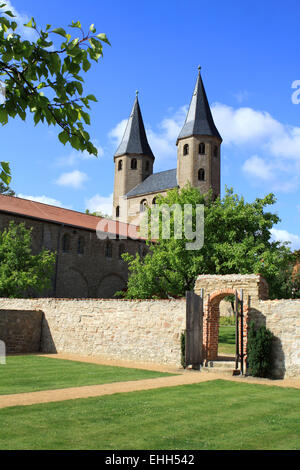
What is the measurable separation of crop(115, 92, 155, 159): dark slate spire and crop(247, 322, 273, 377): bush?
5178 centimetres

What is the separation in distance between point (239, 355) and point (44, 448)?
1005 cm

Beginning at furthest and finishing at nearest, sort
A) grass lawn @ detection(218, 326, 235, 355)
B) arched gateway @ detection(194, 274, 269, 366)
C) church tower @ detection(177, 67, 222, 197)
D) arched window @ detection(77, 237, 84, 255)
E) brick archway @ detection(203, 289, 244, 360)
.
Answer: church tower @ detection(177, 67, 222, 197) → arched window @ detection(77, 237, 84, 255) → grass lawn @ detection(218, 326, 235, 355) → brick archway @ detection(203, 289, 244, 360) → arched gateway @ detection(194, 274, 269, 366)

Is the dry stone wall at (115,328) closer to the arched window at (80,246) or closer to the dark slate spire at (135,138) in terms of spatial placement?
the arched window at (80,246)

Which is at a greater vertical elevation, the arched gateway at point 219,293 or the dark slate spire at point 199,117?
the dark slate spire at point 199,117

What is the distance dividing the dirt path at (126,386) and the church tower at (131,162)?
48398mm

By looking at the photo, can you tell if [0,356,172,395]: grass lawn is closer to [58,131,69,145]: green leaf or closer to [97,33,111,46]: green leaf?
[58,131,69,145]: green leaf

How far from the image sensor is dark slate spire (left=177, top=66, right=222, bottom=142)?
179 feet

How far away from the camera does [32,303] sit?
2186 cm

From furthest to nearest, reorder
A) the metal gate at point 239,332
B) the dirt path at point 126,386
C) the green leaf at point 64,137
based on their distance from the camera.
A: the metal gate at point 239,332 < the dirt path at point 126,386 < the green leaf at point 64,137

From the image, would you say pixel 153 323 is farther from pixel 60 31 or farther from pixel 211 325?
pixel 60 31

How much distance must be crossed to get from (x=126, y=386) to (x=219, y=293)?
5488 millimetres

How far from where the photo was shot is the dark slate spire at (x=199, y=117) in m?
54.6

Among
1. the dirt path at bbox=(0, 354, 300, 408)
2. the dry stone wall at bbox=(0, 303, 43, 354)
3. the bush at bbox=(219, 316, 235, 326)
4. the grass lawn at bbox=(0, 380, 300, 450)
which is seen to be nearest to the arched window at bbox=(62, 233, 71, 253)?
the bush at bbox=(219, 316, 235, 326)

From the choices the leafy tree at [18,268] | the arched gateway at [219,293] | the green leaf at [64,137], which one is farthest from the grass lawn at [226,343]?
the green leaf at [64,137]
